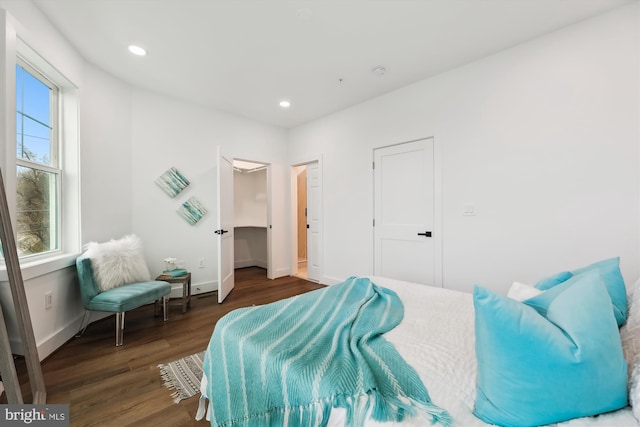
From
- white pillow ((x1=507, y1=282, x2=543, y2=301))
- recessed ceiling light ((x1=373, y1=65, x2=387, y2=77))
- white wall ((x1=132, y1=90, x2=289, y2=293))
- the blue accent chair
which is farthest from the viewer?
white wall ((x1=132, y1=90, x2=289, y2=293))

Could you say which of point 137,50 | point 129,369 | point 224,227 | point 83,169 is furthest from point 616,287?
point 83,169

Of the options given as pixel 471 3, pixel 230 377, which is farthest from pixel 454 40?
pixel 230 377

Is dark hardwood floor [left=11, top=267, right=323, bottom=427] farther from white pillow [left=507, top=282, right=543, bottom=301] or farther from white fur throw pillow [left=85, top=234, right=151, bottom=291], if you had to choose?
white pillow [left=507, top=282, right=543, bottom=301]

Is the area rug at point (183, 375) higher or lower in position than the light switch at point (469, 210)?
lower

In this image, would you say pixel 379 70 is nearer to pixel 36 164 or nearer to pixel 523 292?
pixel 523 292

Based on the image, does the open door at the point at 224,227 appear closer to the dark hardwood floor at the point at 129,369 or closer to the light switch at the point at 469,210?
the dark hardwood floor at the point at 129,369

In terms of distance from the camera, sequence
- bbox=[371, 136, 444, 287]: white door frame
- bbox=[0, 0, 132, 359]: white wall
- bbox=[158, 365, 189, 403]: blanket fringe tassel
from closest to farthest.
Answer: bbox=[158, 365, 189, 403]: blanket fringe tassel, bbox=[0, 0, 132, 359]: white wall, bbox=[371, 136, 444, 287]: white door frame

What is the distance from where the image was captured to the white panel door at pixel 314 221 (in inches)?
172

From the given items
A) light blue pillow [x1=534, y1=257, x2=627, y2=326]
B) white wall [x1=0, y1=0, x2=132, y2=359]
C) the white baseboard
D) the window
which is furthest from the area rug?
the white baseboard

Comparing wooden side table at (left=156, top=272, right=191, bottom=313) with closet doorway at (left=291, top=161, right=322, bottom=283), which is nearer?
wooden side table at (left=156, top=272, right=191, bottom=313)

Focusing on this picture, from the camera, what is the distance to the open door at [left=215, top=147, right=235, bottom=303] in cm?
345

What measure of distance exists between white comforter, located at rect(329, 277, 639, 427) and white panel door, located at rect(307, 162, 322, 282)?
259cm

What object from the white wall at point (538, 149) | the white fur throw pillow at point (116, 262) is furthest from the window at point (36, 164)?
the white wall at point (538, 149)

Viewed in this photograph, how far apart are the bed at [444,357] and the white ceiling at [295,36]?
85.2 inches
